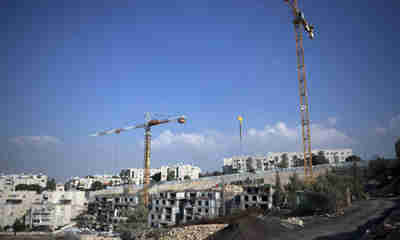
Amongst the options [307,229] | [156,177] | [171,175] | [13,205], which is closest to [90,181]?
[156,177]

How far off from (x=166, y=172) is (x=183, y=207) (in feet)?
224

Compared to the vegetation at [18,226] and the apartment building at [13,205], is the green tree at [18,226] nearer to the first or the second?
the vegetation at [18,226]

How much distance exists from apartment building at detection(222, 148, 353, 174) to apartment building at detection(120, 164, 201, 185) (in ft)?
57.9

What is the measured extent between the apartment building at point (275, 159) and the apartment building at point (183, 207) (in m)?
53.1

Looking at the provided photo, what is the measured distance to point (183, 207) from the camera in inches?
2085

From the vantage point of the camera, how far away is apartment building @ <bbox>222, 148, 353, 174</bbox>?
353ft

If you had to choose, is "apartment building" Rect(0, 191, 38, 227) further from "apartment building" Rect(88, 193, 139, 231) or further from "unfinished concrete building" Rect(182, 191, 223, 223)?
"unfinished concrete building" Rect(182, 191, 223, 223)

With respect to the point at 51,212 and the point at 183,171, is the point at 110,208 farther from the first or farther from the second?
the point at 183,171

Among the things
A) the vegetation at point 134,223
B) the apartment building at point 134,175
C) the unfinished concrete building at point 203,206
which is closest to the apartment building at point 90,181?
the apartment building at point 134,175

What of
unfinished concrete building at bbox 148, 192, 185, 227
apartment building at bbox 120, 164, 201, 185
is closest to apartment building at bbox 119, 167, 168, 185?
apartment building at bbox 120, 164, 201, 185

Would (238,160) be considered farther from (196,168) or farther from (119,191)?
(119,191)

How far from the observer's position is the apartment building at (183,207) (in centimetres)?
4919

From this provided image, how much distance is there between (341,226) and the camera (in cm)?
2050

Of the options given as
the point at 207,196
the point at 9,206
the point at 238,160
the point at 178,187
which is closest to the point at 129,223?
the point at 207,196
